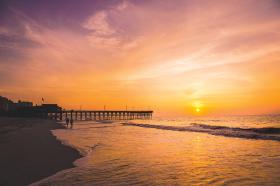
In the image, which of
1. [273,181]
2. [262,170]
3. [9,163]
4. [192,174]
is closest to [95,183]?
[192,174]

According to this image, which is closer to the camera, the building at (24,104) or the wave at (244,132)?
the wave at (244,132)

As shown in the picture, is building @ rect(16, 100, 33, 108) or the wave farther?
building @ rect(16, 100, 33, 108)

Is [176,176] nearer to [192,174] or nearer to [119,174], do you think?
[192,174]

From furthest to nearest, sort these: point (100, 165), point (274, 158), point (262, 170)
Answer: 1. point (274, 158)
2. point (100, 165)
3. point (262, 170)

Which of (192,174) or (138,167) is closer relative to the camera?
(192,174)

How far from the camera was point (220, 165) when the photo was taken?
11.7m

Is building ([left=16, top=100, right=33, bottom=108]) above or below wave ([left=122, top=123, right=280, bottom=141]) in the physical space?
above

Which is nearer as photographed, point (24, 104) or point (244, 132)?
point (244, 132)

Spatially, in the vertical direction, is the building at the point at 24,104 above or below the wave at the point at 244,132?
above

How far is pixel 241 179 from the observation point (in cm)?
902

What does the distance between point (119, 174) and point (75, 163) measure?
11.0 ft

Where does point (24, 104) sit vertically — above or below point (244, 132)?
above

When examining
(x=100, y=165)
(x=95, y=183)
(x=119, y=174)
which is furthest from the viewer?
(x=100, y=165)

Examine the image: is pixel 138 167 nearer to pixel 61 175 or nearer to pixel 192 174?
pixel 192 174
